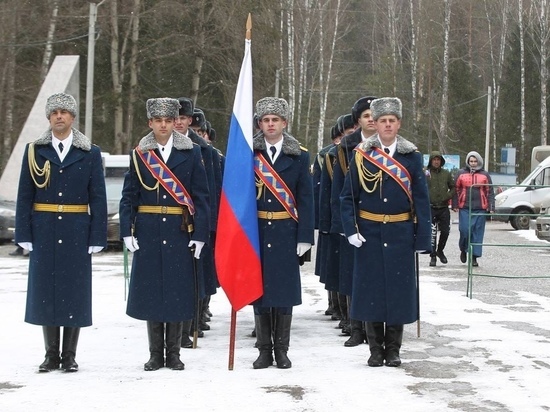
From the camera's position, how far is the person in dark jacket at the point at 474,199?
18250 mm

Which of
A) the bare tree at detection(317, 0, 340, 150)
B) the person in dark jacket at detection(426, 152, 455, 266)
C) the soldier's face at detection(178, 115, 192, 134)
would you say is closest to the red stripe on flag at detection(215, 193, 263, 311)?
the soldier's face at detection(178, 115, 192, 134)

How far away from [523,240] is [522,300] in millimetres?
12675

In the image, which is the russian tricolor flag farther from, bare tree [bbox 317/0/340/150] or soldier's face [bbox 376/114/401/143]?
bare tree [bbox 317/0/340/150]

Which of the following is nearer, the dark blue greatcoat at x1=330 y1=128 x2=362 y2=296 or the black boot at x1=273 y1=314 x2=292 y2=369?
the black boot at x1=273 y1=314 x2=292 y2=369

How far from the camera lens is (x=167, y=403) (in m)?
7.66

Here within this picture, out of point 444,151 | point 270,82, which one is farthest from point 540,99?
point 270,82

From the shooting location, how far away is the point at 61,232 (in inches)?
351

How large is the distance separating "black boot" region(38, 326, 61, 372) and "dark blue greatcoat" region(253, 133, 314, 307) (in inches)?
60.0

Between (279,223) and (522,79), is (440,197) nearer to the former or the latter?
(279,223)

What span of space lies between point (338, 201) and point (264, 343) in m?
1.70

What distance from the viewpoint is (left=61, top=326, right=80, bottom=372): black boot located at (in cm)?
891

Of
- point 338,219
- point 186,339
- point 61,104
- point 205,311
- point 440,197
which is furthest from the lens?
point 440,197

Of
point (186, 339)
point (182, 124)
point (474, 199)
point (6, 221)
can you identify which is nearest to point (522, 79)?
point (6, 221)

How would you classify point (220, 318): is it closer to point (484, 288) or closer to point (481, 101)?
point (484, 288)
